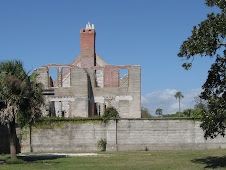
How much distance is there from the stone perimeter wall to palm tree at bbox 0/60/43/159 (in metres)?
8.68

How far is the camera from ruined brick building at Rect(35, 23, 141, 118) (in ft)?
147

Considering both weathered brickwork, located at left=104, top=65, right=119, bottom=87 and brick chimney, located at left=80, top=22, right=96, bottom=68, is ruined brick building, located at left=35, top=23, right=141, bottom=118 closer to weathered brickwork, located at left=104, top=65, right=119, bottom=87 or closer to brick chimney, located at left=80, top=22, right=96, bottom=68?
weathered brickwork, located at left=104, top=65, right=119, bottom=87

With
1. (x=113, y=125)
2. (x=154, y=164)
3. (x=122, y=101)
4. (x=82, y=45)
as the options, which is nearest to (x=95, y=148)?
(x=113, y=125)

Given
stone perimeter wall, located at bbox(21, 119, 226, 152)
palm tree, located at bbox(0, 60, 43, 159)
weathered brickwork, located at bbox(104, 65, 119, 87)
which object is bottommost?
stone perimeter wall, located at bbox(21, 119, 226, 152)

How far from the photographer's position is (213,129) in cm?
1855

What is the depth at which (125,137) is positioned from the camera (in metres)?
32.0

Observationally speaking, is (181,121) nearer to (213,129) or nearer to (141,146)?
(141,146)

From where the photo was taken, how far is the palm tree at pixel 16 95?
22.4 metres

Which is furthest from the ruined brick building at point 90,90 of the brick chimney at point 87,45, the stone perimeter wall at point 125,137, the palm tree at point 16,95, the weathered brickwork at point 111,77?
the palm tree at point 16,95

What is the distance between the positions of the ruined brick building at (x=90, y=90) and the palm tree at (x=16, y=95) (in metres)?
20.5

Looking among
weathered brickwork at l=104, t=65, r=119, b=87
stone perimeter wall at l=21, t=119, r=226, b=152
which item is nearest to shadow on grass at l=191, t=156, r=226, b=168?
stone perimeter wall at l=21, t=119, r=226, b=152

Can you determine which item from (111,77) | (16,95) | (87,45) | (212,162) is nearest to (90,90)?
(111,77)

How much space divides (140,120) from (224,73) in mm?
14031

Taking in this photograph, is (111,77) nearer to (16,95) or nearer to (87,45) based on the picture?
(87,45)
